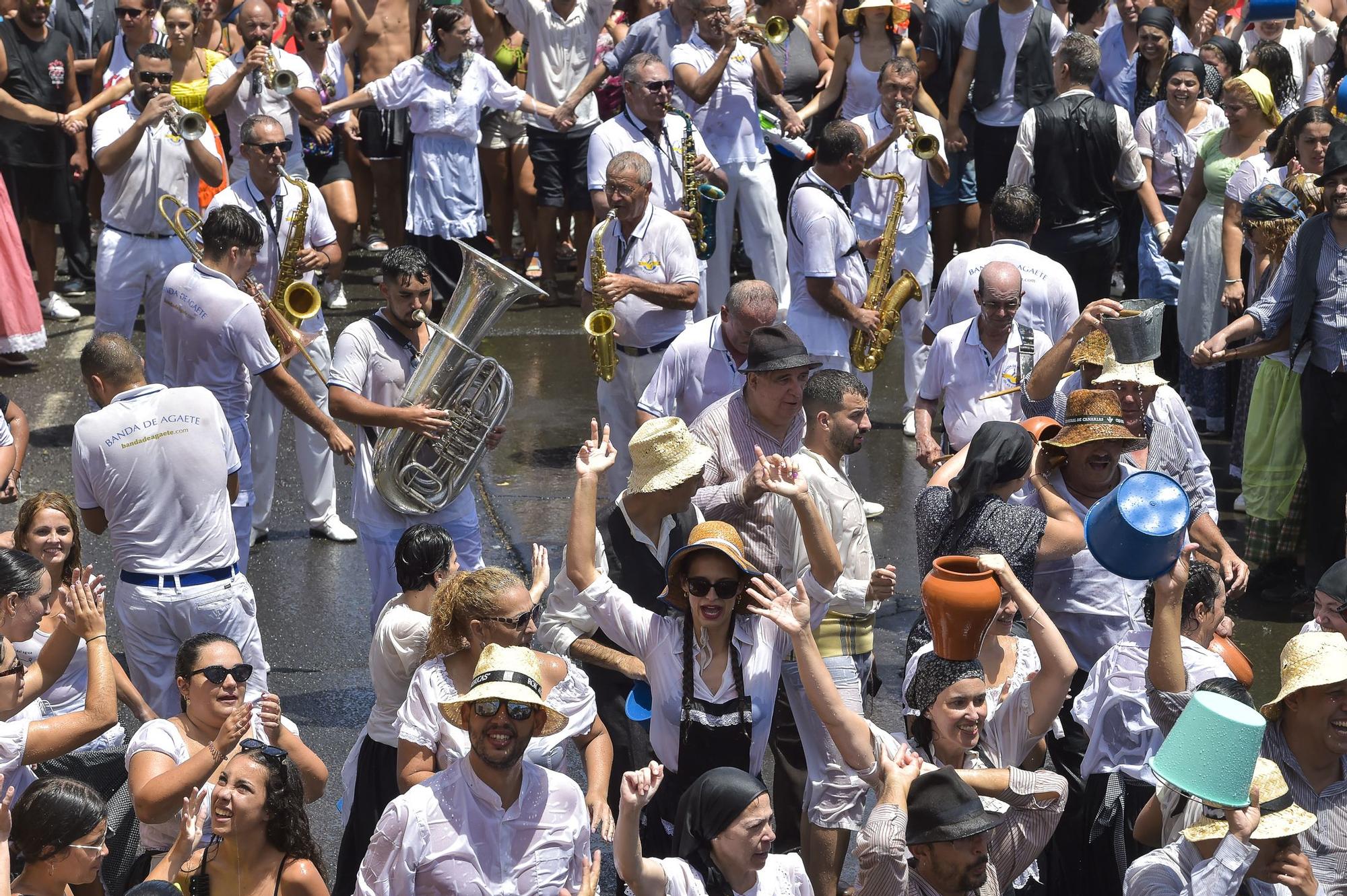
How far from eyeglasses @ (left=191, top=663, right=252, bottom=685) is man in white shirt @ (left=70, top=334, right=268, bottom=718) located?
1.10m

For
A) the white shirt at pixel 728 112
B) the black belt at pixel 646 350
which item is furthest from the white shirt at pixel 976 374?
the white shirt at pixel 728 112

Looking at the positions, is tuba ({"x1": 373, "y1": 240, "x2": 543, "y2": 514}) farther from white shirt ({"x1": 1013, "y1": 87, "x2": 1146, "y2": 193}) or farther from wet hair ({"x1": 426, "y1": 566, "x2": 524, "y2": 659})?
white shirt ({"x1": 1013, "y1": 87, "x2": 1146, "y2": 193})

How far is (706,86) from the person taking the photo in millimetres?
10836

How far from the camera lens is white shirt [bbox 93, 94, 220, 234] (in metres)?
9.84

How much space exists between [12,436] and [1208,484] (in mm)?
5094

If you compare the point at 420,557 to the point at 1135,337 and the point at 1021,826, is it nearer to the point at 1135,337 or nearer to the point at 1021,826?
the point at 1021,826

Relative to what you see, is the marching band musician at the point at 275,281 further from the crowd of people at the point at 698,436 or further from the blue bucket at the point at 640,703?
the blue bucket at the point at 640,703

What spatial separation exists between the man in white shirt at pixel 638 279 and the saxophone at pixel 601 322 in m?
0.02

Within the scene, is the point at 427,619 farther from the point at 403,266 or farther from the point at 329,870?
the point at 403,266

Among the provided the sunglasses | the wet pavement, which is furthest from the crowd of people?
the wet pavement

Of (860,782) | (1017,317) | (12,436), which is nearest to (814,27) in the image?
(1017,317)

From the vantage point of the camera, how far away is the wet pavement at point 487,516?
747 cm

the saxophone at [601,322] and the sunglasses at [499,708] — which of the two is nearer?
the sunglasses at [499,708]

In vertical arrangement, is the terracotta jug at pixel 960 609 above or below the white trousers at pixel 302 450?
above
